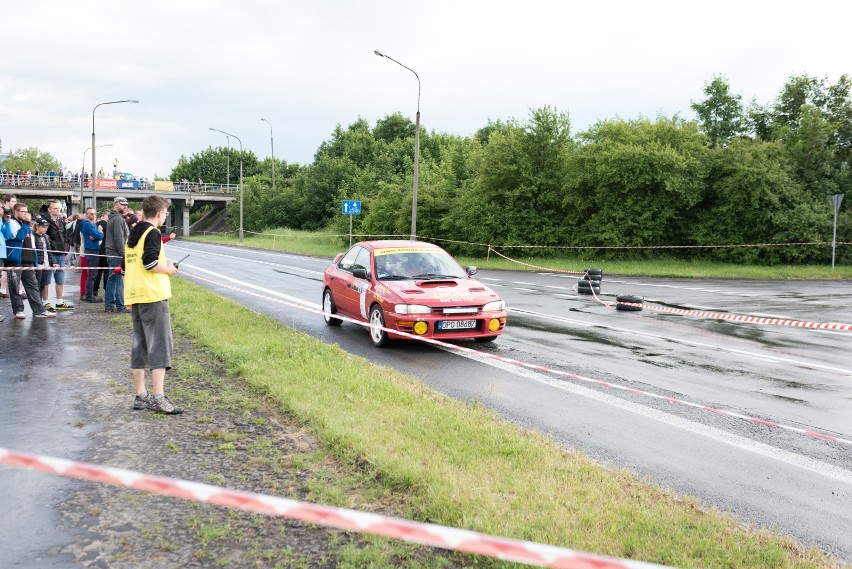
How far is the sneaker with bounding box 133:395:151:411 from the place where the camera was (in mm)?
6230

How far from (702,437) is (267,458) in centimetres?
367

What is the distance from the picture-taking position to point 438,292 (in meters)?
10.1

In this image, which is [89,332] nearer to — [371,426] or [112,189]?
[371,426]

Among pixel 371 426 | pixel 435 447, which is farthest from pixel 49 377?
pixel 435 447

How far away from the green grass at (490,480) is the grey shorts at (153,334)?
1.08 meters

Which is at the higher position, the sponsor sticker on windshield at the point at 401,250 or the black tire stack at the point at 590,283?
the sponsor sticker on windshield at the point at 401,250

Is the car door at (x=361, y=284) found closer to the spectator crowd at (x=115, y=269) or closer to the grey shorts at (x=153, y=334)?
the spectator crowd at (x=115, y=269)

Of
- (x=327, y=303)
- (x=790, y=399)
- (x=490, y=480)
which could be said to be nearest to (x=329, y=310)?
(x=327, y=303)

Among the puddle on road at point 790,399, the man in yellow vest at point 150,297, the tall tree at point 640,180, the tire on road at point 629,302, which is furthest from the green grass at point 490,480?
the tall tree at point 640,180

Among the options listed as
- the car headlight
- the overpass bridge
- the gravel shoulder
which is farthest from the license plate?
the overpass bridge

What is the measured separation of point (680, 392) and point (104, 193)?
82232 mm

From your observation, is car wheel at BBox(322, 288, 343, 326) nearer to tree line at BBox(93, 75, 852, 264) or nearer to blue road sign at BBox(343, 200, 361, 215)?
tree line at BBox(93, 75, 852, 264)

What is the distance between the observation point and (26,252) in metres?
11.9

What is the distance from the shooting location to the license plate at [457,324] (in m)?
9.88
